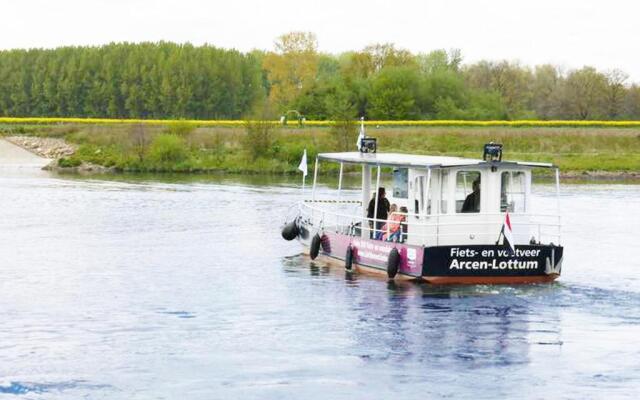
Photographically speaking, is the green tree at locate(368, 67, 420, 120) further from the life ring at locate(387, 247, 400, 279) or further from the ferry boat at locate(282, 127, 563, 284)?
the life ring at locate(387, 247, 400, 279)

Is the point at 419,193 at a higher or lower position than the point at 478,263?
higher

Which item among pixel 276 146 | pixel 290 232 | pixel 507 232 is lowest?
pixel 290 232

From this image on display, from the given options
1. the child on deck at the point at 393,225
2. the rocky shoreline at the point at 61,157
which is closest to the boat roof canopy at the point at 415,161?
the child on deck at the point at 393,225

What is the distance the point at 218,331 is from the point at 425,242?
26.6 feet

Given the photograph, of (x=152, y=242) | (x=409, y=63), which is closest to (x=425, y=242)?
(x=152, y=242)

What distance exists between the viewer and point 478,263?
32.5 m

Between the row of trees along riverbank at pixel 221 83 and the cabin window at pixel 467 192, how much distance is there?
4134 inches

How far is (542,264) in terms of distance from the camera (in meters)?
33.1

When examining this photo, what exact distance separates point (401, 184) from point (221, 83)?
122 m

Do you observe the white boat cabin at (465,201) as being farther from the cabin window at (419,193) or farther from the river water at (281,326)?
the river water at (281,326)

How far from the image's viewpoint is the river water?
2331cm

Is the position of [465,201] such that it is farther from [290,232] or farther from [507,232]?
[290,232]

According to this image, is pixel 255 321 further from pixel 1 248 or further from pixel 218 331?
pixel 1 248

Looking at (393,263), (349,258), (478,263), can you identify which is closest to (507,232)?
(478,263)
